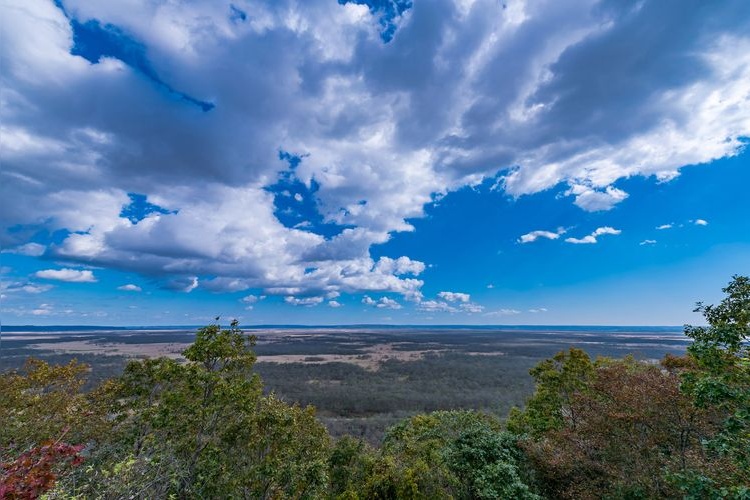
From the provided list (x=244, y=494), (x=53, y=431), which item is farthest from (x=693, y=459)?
(x=53, y=431)

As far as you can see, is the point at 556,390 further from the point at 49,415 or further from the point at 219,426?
the point at 49,415

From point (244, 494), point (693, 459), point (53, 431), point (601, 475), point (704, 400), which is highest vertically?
point (704, 400)

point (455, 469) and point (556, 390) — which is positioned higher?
point (556, 390)

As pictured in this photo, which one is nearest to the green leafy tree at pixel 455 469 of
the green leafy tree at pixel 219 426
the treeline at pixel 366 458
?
the treeline at pixel 366 458

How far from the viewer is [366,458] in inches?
774

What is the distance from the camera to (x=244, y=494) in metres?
13.4

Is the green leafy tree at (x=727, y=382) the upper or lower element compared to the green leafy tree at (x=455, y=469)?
upper

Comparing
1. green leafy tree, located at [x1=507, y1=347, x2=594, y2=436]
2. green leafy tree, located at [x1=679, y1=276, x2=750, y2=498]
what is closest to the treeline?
green leafy tree, located at [x1=679, y1=276, x2=750, y2=498]

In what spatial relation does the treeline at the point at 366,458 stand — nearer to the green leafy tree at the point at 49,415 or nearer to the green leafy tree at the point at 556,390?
the green leafy tree at the point at 49,415

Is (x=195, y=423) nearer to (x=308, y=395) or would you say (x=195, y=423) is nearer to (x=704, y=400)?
(x=704, y=400)

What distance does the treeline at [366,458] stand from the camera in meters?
11.0

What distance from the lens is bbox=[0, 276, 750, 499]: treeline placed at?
11.0 meters

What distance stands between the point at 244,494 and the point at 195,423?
125 inches

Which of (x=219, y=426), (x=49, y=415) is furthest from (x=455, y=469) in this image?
(x=49, y=415)
